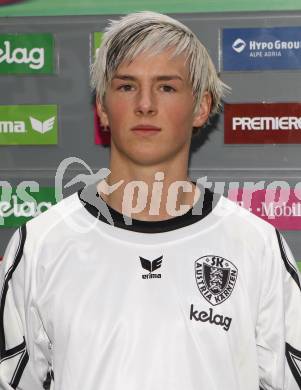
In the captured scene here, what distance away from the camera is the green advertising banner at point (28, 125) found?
2107 mm

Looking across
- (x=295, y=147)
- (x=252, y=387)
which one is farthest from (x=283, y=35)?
(x=252, y=387)

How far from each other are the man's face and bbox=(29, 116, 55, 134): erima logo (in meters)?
0.57

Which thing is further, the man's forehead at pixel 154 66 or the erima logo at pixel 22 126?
the erima logo at pixel 22 126

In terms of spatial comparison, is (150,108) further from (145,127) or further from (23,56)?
(23,56)

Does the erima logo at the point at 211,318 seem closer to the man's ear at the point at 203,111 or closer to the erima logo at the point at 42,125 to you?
the man's ear at the point at 203,111

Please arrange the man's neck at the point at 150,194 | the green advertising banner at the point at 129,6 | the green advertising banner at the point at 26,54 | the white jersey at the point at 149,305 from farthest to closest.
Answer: the green advertising banner at the point at 26,54
the green advertising banner at the point at 129,6
the man's neck at the point at 150,194
the white jersey at the point at 149,305

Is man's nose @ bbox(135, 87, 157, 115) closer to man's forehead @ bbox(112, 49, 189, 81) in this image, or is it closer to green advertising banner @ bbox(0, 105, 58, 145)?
man's forehead @ bbox(112, 49, 189, 81)

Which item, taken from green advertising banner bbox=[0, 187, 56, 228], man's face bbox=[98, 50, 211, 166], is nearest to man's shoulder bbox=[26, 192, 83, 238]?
man's face bbox=[98, 50, 211, 166]

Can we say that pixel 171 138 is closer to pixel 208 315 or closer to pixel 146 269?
pixel 146 269

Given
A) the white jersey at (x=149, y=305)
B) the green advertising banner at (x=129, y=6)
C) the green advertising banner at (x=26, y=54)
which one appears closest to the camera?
the white jersey at (x=149, y=305)

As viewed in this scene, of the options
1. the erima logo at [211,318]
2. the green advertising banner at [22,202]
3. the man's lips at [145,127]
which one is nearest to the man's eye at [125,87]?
the man's lips at [145,127]

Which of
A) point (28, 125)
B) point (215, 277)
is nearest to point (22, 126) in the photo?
point (28, 125)

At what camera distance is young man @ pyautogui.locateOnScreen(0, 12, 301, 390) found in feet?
4.89

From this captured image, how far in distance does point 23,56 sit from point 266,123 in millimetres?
816
